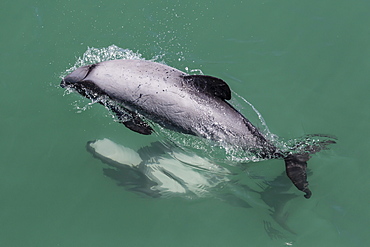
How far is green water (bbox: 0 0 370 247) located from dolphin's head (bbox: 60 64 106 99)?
0.71 meters

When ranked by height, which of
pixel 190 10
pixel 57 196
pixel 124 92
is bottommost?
pixel 57 196

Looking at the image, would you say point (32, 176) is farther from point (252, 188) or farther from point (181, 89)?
point (252, 188)

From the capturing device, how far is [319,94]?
945 cm

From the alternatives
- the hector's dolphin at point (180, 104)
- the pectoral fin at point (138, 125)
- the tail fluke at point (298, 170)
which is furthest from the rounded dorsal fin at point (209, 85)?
the tail fluke at point (298, 170)

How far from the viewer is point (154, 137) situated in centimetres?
899

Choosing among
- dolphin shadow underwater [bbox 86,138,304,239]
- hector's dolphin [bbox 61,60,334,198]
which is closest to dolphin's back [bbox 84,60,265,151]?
hector's dolphin [bbox 61,60,334,198]

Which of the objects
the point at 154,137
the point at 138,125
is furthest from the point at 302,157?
the point at 138,125

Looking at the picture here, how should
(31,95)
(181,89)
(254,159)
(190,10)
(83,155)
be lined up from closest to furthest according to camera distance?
1. (181,89)
2. (254,159)
3. (83,155)
4. (31,95)
5. (190,10)

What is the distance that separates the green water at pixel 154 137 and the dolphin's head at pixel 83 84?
715 millimetres

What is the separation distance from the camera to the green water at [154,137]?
8344 millimetres

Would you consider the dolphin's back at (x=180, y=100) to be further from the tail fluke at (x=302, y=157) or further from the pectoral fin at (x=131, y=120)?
the tail fluke at (x=302, y=157)

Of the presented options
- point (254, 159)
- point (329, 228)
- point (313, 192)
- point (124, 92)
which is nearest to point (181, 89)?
point (124, 92)

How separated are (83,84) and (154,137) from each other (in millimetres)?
1777

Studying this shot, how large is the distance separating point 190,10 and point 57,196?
5316mm
